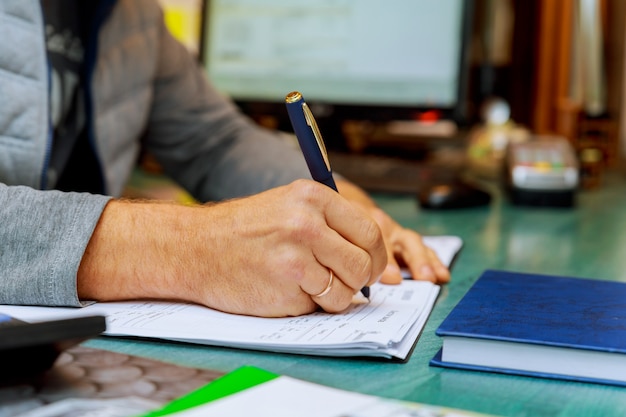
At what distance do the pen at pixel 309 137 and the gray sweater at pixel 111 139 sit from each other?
170 millimetres

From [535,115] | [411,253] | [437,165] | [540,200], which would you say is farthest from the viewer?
[535,115]

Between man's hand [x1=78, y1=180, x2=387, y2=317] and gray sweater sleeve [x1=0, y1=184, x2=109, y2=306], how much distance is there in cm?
2

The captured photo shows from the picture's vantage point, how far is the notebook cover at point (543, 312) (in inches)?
20.0

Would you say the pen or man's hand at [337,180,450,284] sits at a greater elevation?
the pen

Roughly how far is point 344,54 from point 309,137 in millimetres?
876

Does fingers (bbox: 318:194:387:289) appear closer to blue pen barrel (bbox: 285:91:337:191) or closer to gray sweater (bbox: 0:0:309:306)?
blue pen barrel (bbox: 285:91:337:191)

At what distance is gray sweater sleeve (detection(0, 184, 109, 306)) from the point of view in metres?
0.60

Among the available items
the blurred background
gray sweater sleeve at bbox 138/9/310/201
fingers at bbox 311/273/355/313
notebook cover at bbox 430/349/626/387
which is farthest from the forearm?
the blurred background

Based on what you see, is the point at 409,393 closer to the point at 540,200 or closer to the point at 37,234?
the point at 37,234

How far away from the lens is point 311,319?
609mm

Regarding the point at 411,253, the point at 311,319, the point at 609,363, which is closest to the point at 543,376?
the point at 609,363

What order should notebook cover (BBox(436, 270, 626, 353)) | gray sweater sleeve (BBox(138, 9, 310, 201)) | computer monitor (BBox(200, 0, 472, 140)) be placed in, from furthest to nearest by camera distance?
computer monitor (BBox(200, 0, 472, 140))
gray sweater sleeve (BBox(138, 9, 310, 201))
notebook cover (BBox(436, 270, 626, 353))

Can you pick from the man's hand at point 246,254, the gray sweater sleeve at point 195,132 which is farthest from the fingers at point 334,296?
the gray sweater sleeve at point 195,132

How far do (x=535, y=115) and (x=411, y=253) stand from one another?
149cm
